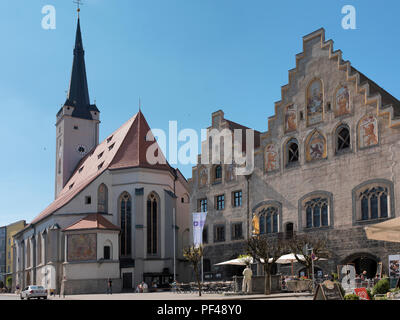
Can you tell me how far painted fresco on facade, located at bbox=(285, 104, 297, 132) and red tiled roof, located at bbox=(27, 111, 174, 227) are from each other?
18525 millimetres

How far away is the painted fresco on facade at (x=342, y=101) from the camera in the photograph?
125 ft

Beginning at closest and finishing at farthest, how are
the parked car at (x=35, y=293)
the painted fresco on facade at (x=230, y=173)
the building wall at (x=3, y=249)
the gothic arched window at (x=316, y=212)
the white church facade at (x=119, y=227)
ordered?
the gothic arched window at (x=316, y=212) < the parked car at (x=35, y=293) < the painted fresco on facade at (x=230, y=173) < the white church facade at (x=119, y=227) < the building wall at (x=3, y=249)

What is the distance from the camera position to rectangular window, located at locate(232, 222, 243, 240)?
150ft

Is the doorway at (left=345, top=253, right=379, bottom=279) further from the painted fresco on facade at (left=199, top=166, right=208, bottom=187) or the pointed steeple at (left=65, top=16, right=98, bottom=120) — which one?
the pointed steeple at (left=65, top=16, right=98, bottom=120)

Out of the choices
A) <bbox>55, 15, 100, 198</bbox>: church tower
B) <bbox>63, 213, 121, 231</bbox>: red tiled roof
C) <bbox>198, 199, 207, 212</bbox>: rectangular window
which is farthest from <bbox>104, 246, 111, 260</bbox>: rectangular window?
<bbox>55, 15, 100, 198</bbox>: church tower

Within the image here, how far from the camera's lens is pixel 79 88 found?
3039 inches

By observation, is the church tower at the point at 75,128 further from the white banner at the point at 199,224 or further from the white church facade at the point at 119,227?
the white banner at the point at 199,224

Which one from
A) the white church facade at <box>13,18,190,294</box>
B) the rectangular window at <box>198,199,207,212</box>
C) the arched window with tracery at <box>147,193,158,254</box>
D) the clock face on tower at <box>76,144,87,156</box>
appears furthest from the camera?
the clock face on tower at <box>76,144,87,156</box>

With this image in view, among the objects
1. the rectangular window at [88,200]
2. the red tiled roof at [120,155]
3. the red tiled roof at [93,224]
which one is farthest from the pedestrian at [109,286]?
the red tiled roof at [120,155]

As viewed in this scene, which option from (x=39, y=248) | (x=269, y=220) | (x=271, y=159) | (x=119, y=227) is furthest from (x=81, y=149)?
(x=269, y=220)

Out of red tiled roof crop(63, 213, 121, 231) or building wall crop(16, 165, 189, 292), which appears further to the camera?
building wall crop(16, 165, 189, 292)

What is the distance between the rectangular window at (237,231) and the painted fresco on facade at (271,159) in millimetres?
5508

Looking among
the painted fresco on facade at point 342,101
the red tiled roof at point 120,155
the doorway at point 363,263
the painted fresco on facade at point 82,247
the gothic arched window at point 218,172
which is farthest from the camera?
the red tiled roof at point 120,155
